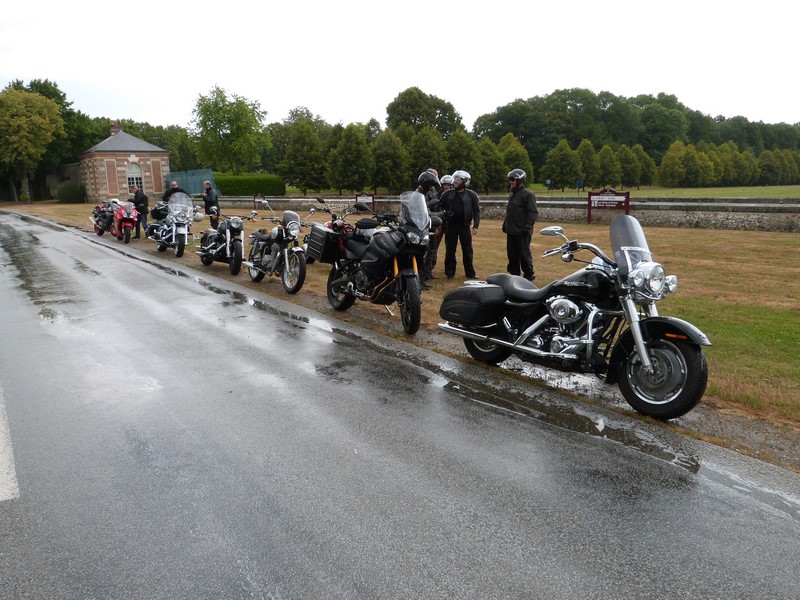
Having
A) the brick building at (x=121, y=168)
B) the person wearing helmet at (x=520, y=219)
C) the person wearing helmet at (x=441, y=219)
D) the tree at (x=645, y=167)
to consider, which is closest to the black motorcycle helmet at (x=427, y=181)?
the person wearing helmet at (x=441, y=219)

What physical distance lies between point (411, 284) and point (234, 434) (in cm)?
358

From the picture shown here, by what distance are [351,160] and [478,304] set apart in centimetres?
4873

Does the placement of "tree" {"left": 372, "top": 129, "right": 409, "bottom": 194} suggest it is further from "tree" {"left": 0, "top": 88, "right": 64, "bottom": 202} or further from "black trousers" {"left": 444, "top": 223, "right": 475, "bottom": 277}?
"black trousers" {"left": 444, "top": 223, "right": 475, "bottom": 277}

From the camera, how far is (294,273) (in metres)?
10.9

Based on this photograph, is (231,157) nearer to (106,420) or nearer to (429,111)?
(429,111)

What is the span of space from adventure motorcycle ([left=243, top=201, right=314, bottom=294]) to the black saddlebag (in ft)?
15.8

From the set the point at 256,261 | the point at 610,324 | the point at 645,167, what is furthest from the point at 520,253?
the point at 645,167

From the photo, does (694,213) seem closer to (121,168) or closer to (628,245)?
A: (628,245)

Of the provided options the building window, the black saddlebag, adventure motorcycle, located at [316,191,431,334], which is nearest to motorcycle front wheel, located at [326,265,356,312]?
adventure motorcycle, located at [316,191,431,334]

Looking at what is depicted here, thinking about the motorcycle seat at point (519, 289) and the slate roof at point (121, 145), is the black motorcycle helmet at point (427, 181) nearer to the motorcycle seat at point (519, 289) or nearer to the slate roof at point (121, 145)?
the motorcycle seat at point (519, 289)

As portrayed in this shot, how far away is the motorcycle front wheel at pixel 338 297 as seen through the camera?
9.20 metres

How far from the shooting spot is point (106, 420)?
4922mm

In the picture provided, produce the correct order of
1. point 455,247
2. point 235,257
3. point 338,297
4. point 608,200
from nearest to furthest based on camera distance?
point 338,297 → point 455,247 → point 235,257 → point 608,200

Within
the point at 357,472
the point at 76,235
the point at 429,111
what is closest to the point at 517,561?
the point at 357,472
